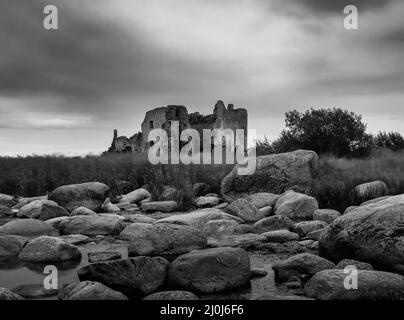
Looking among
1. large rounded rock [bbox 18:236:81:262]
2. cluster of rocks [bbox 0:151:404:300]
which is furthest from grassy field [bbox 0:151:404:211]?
large rounded rock [bbox 18:236:81:262]

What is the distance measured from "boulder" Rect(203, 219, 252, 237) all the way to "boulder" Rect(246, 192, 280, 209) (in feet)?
9.78

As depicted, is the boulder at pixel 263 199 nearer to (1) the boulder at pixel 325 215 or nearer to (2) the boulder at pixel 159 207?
(1) the boulder at pixel 325 215

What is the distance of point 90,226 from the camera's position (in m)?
7.75

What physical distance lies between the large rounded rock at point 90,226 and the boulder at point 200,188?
5.65 m

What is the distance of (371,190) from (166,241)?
619 centimetres

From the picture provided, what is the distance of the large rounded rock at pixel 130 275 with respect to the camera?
4.64 metres

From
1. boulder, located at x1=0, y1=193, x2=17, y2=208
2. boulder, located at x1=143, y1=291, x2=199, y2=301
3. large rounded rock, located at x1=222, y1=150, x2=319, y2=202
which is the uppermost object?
large rounded rock, located at x1=222, y1=150, x2=319, y2=202

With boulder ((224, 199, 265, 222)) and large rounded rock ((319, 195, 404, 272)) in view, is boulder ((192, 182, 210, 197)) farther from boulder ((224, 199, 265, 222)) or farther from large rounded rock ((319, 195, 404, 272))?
large rounded rock ((319, 195, 404, 272))

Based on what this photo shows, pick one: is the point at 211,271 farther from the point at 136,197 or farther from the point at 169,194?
the point at 136,197

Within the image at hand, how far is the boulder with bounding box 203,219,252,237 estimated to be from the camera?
7.63 metres

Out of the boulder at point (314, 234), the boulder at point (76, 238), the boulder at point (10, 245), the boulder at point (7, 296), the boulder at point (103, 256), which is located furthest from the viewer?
the boulder at point (314, 234)

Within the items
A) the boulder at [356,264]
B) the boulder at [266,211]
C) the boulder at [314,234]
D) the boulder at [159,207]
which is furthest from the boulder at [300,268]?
the boulder at [159,207]

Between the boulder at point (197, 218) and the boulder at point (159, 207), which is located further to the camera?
the boulder at point (159, 207)
